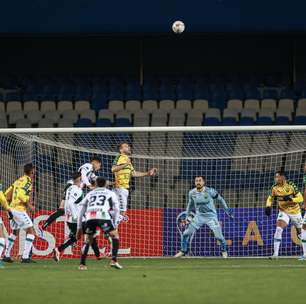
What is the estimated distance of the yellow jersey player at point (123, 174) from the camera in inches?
790

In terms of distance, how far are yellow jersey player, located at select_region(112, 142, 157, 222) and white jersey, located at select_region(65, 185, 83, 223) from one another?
123 cm

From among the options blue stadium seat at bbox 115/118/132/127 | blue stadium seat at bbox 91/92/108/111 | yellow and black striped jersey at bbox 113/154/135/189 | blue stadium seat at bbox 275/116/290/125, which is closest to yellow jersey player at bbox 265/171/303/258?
yellow and black striped jersey at bbox 113/154/135/189

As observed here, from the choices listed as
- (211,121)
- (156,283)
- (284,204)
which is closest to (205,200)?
(284,204)

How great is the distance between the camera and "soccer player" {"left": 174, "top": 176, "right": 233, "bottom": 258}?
797 inches

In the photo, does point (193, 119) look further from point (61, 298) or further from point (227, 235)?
point (61, 298)

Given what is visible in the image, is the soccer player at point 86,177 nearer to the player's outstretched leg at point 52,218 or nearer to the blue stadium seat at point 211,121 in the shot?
the player's outstretched leg at point 52,218

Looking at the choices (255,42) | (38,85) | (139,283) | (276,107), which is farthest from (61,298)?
(255,42)

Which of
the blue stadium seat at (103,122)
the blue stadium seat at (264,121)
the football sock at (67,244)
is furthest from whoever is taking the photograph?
the blue stadium seat at (264,121)

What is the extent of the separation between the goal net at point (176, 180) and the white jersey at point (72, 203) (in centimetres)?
138

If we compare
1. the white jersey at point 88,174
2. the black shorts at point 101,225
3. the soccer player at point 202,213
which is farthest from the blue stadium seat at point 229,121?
the black shorts at point 101,225

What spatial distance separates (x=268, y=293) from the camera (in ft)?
38.0

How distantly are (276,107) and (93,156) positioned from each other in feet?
22.1

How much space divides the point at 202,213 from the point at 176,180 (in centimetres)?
124

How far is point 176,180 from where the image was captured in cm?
2125
